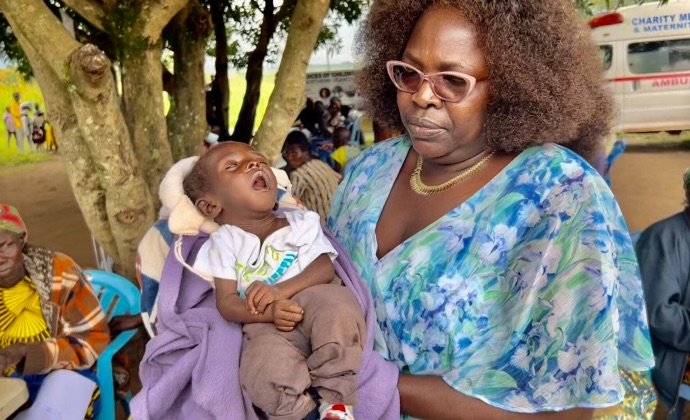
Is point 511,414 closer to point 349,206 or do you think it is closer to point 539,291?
point 539,291

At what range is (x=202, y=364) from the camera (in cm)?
153

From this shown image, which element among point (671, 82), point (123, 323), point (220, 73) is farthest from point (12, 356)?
point (671, 82)

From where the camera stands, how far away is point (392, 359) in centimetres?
162

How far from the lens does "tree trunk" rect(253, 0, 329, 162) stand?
3.77m

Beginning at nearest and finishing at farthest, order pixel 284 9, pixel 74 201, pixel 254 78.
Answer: pixel 284 9
pixel 254 78
pixel 74 201

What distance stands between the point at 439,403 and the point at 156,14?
8.58ft

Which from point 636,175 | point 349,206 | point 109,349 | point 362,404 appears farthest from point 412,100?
point 636,175

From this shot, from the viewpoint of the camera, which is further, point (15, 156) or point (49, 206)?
point (15, 156)

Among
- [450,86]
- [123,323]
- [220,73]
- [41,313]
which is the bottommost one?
[123,323]

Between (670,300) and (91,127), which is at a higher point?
(91,127)

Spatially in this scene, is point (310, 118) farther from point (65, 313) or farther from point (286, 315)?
point (286, 315)

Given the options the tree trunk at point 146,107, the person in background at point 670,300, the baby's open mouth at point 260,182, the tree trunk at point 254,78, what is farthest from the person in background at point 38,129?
the person in background at point 670,300

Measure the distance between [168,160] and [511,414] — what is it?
2846 millimetres

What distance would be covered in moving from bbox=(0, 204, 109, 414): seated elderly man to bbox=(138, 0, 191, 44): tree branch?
1216 millimetres
